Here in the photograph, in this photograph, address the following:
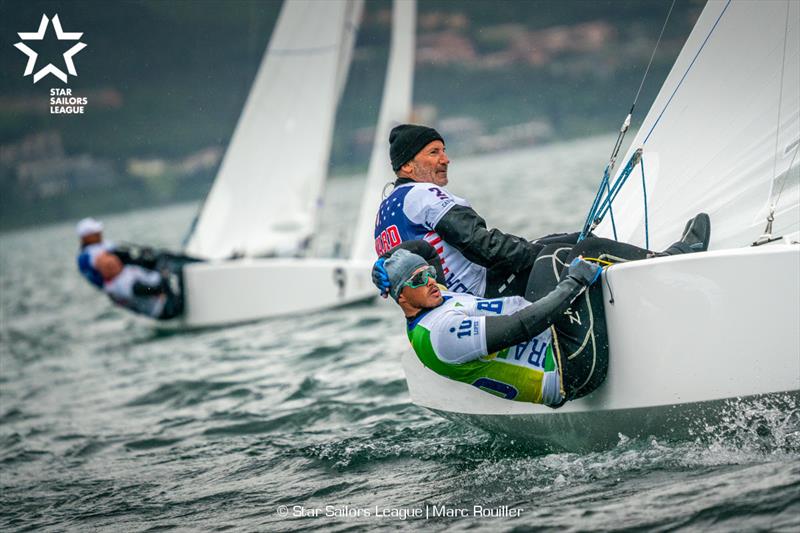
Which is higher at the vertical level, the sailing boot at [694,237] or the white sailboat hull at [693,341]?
the sailing boot at [694,237]

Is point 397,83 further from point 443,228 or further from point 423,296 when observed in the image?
point 423,296

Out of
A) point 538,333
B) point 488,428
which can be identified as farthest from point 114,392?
point 538,333

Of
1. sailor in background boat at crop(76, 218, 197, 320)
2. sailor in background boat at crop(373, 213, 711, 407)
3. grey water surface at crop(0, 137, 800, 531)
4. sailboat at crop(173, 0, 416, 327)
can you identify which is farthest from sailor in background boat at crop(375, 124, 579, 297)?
sailor in background boat at crop(76, 218, 197, 320)

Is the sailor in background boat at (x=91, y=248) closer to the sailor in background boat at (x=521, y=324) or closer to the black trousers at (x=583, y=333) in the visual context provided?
the sailor in background boat at (x=521, y=324)

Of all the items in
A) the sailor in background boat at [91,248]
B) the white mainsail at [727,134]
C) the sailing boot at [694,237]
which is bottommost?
the sailing boot at [694,237]

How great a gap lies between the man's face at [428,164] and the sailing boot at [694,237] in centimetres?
93

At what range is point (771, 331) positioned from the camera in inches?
133

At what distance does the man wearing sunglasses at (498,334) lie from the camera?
3.58m

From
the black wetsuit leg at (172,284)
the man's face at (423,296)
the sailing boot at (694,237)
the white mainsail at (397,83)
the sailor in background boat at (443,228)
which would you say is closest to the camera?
the man's face at (423,296)

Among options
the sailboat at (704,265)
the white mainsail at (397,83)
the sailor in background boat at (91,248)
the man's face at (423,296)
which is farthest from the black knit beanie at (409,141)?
the sailor in background boat at (91,248)

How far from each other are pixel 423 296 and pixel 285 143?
9.13 metres

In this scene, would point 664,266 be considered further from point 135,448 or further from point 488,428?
point 135,448

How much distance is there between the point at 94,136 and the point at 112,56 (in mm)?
59798

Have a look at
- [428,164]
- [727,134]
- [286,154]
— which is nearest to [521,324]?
[428,164]
